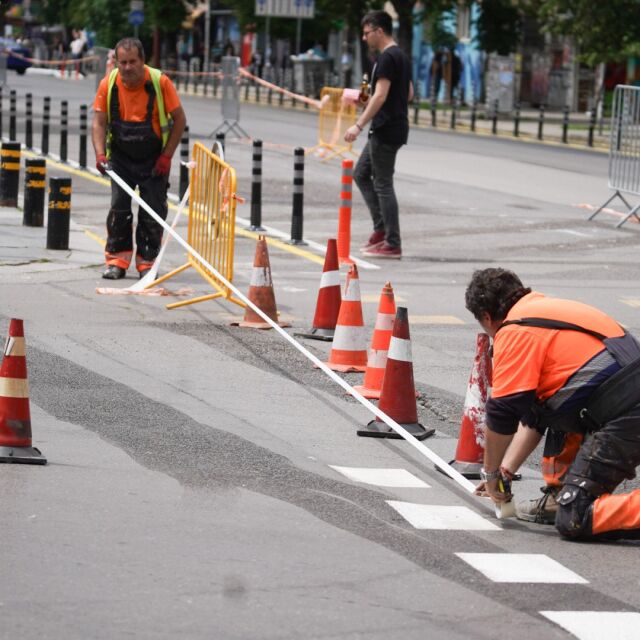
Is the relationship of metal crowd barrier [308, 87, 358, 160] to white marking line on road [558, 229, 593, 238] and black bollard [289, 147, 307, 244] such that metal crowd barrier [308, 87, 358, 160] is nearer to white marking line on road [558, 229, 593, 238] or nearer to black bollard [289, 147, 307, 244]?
white marking line on road [558, 229, 593, 238]

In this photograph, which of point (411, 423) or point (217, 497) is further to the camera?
point (411, 423)

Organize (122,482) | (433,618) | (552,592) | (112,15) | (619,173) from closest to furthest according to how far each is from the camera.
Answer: (433,618)
(552,592)
(122,482)
(619,173)
(112,15)

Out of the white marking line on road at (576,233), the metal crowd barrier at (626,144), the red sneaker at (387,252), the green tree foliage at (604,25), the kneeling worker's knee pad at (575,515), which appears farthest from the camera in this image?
the green tree foliage at (604,25)

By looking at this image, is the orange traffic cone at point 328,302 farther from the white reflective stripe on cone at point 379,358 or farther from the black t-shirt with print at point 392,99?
the black t-shirt with print at point 392,99

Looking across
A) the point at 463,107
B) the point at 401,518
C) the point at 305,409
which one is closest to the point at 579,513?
the point at 401,518

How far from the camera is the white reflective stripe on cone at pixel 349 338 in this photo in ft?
32.0

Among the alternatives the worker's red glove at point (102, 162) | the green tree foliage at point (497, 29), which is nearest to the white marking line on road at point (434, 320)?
the worker's red glove at point (102, 162)

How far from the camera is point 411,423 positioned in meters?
8.17

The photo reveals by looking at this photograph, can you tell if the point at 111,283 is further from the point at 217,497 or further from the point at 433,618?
the point at 433,618

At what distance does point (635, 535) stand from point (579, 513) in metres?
0.25

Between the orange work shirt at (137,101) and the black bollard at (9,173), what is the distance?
519 cm

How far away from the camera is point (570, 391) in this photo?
6359 mm

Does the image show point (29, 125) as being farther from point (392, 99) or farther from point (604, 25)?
point (604, 25)

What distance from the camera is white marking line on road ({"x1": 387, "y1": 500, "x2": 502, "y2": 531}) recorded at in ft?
20.9
